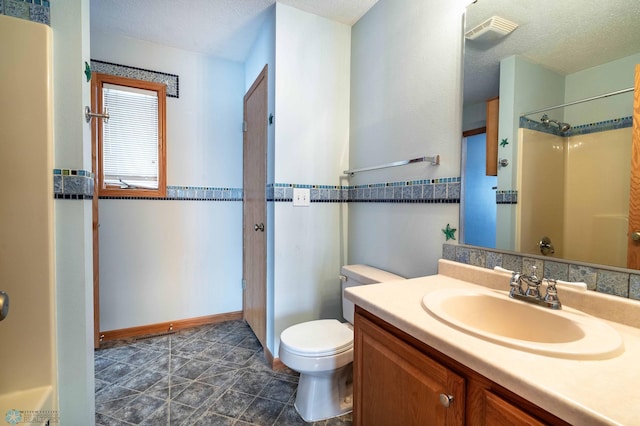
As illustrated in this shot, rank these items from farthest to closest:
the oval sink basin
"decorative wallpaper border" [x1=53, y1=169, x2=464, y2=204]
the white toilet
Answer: the white toilet, "decorative wallpaper border" [x1=53, y1=169, x2=464, y2=204], the oval sink basin

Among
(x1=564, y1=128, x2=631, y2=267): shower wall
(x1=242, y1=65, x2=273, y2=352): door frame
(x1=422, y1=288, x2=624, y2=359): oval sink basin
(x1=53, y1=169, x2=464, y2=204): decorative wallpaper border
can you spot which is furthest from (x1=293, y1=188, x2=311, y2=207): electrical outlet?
(x1=564, y1=128, x2=631, y2=267): shower wall

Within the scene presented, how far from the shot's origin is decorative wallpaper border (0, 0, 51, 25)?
1.04 metres

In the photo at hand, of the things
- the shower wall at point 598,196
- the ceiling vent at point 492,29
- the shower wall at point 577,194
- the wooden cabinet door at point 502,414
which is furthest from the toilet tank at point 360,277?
the ceiling vent at point 492,29

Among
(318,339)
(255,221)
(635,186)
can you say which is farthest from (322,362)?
(635,186)

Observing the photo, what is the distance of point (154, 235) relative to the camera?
2322 millimetres

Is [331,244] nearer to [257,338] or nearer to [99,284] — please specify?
[257,338]

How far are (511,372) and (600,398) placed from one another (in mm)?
121

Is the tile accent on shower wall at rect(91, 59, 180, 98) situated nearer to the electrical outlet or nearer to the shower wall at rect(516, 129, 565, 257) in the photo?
the electrical outlet

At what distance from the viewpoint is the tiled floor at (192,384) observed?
1432 mm

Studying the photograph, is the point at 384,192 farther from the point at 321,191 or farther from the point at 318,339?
the point at 318,339

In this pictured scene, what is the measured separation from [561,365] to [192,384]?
187cm

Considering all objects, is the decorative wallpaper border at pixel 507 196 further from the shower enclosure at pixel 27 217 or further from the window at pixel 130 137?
the window at pixel 130 137

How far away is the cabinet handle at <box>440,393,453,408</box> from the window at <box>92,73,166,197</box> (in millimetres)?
2406

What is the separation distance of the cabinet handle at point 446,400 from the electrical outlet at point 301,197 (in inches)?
54.8
